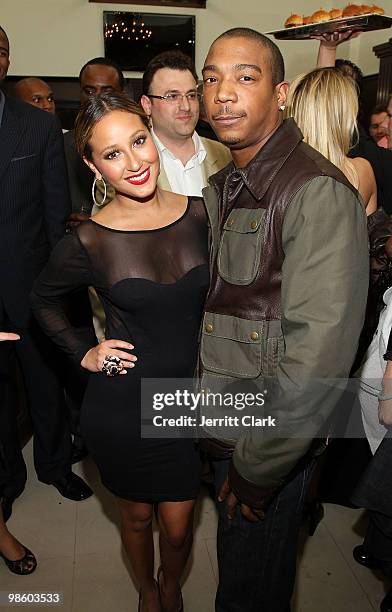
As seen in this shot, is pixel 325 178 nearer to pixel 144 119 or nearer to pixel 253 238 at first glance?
pixel 253 238

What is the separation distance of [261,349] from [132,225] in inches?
22.1

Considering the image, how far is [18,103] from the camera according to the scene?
2.26 meters

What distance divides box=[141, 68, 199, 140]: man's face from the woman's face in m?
0.83

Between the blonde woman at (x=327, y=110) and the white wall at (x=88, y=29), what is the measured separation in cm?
525

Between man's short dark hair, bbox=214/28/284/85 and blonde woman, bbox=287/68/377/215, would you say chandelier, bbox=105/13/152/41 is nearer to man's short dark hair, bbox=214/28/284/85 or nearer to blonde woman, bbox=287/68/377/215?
blonde woman, bbox=287/68/377/215

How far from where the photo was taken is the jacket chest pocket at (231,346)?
1218mm

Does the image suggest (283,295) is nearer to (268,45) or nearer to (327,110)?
(268,45)

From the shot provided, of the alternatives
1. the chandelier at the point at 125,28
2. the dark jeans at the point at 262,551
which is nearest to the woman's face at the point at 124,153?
the dark jeans at the point at 262,551

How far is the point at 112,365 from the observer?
1.56 metres

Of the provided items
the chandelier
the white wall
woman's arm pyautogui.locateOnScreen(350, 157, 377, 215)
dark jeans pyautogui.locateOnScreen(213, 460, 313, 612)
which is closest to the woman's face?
dark jeans pyautogui.locateOnScreen(213, 460, 313, 612)

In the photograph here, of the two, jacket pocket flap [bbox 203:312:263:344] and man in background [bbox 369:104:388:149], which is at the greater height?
man in background [bbox 369:104:388:149]

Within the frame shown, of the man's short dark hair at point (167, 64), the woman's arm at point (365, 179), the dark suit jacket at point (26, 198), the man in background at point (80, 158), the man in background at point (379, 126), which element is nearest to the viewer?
the woman's arm at point (365, 179)

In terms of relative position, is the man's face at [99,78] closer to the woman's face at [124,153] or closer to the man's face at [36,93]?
the man's face at [36,93]

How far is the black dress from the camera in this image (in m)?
1.49
